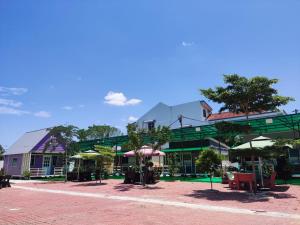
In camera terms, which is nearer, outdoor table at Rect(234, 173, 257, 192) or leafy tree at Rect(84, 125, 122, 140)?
outdoor table at Rect(234, 173, 257, 192)

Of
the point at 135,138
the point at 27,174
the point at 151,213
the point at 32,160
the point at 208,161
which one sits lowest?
the point at 151,213

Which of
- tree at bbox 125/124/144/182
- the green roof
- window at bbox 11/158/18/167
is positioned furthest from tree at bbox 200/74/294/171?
window at bbox 11/158/18/167

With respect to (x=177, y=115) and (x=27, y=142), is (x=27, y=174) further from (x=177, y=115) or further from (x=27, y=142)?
(x=177, y=115)

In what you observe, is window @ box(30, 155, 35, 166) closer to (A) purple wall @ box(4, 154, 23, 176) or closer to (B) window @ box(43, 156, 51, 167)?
(B) window @ box(43, 156, 51, 167)

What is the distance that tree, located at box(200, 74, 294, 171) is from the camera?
13.4 meters

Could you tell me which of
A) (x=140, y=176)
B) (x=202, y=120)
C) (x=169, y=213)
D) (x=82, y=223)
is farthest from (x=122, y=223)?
(x=202, y=120)

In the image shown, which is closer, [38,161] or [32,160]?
[32,160]

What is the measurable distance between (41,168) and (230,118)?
26.8 meters

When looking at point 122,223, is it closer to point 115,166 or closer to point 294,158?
point 294,158

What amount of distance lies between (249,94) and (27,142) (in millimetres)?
28227

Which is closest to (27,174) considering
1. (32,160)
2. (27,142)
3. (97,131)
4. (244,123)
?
(32,160)

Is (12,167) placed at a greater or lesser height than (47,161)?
lesser

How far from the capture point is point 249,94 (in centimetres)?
1354

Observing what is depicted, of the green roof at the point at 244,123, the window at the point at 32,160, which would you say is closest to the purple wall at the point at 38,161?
the window at the point at 32,160
